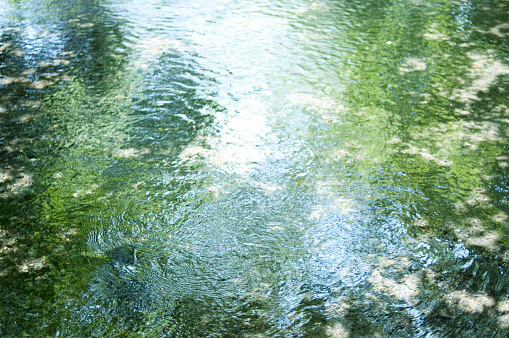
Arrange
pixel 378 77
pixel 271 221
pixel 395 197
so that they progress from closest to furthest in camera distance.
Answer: pixel 271 221, pixel 395 197, pixel 378 77

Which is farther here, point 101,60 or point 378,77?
point 101,60

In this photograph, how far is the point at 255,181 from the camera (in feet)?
8.23

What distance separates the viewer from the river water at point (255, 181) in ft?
5.99

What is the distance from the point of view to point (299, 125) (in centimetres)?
302

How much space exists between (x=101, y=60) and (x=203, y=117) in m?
1.39

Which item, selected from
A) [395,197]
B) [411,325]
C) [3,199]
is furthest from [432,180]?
[3,199]

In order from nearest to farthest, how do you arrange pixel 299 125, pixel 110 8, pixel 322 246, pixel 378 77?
pixel 322 246 → pixel 299 125 → pixel 378 77 → pixel 110 8

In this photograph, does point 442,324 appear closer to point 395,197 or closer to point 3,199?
point 395,197

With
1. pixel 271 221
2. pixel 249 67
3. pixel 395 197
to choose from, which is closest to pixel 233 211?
pixel 271 221

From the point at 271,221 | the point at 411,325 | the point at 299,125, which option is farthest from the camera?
the point at 299,125

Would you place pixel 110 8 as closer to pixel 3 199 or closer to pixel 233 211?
pixel 3 199

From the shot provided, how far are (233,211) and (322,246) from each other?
50cm

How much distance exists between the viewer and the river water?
1.83 metres

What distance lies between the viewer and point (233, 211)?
230 centimetres
